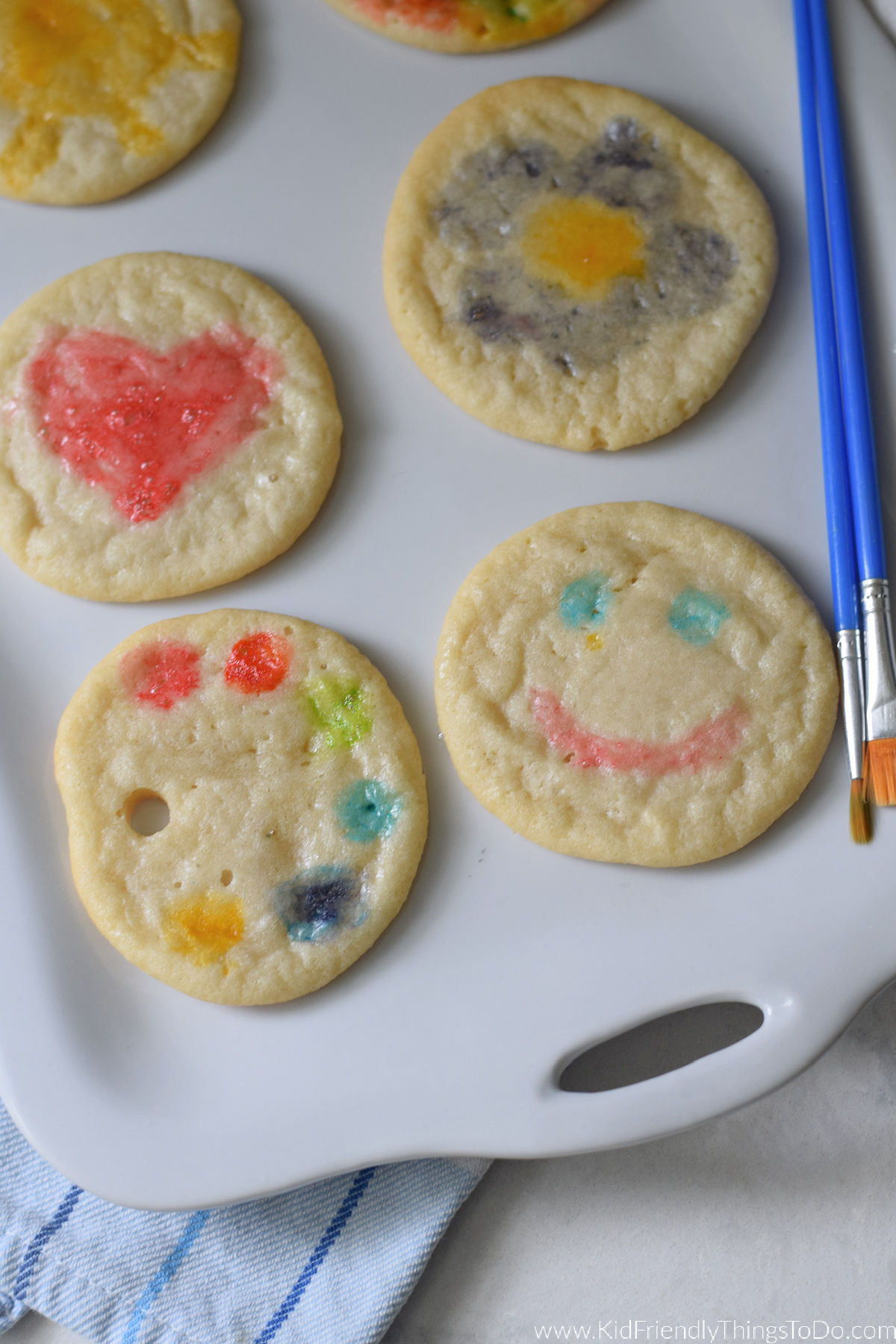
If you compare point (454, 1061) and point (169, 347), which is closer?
point (454, 1061)

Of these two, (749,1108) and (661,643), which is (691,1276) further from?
(661,643)

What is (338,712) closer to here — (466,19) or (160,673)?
(160,673)

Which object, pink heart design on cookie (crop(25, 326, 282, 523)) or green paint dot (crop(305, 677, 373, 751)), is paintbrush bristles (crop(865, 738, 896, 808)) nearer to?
green paint dot (crop(305, 677, 373, 751))

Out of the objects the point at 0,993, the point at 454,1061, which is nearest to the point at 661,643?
the point at 454,1061

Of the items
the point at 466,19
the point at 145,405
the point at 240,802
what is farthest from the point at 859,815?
the point at 466,19

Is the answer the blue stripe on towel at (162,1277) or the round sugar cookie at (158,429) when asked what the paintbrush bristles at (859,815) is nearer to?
the round sugar cookie at (158,429)

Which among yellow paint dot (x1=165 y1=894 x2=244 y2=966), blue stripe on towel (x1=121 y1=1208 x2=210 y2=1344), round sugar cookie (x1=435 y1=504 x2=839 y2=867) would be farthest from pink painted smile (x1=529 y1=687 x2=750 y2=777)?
blue stripe on towel (x1=121 y1=1208 x2=210 y2=1344)
